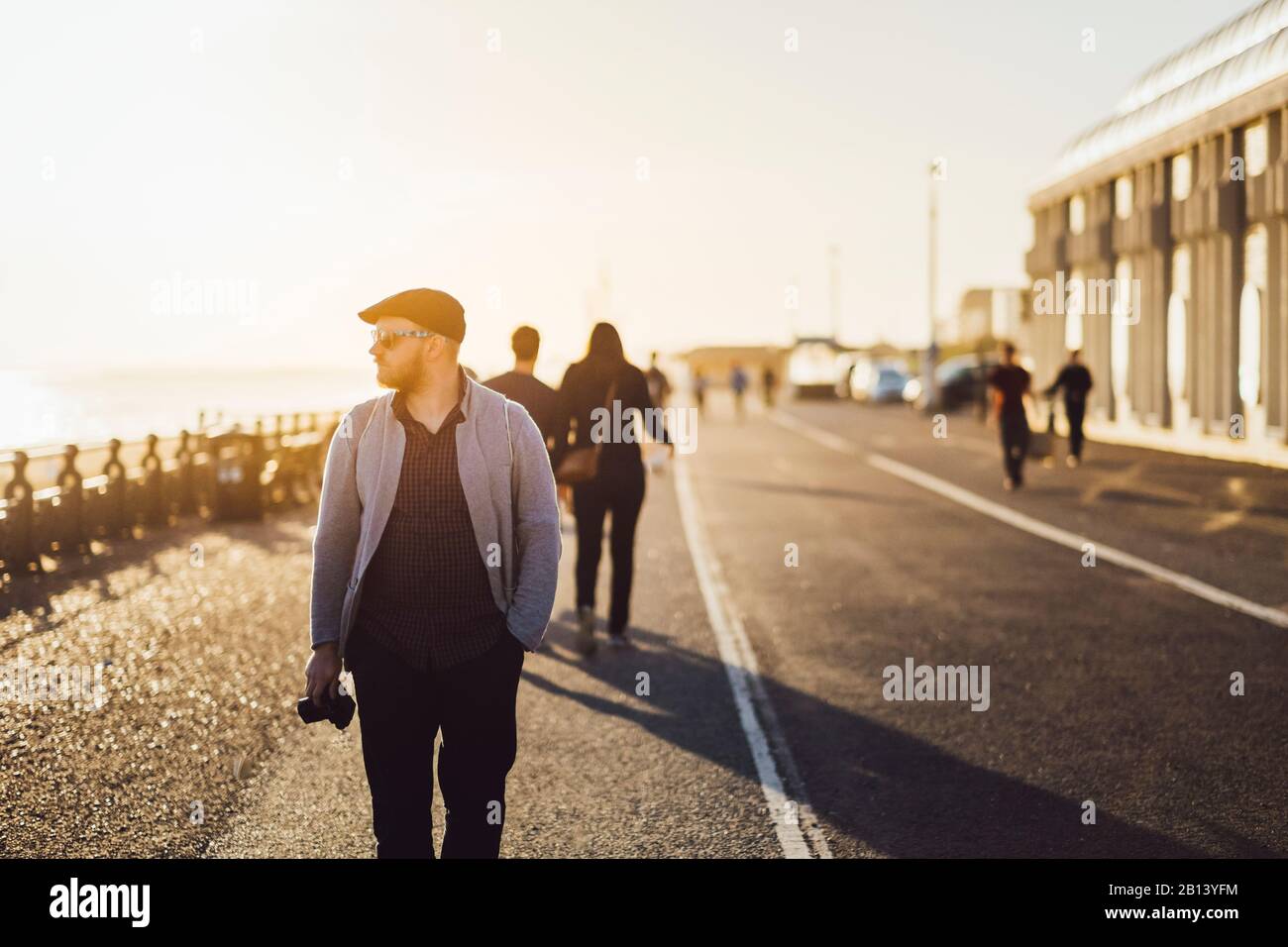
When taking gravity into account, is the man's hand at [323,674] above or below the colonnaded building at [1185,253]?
below

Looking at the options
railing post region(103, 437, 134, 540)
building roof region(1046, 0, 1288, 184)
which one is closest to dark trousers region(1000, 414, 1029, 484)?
railing post region(103, 437, 134, 540)

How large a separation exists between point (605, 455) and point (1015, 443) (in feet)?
41.4

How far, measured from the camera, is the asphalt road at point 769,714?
545cm

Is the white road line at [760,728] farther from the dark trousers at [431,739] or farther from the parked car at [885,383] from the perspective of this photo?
the parked car at [885,383]

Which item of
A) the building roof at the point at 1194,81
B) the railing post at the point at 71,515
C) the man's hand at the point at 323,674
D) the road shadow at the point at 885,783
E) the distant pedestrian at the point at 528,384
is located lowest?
the road shadow at the point at 885,783

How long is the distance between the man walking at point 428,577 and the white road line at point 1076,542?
731 centimetres

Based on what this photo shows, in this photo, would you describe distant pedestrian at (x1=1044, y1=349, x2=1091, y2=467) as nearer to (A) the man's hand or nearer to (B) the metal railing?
(B) the metal railing

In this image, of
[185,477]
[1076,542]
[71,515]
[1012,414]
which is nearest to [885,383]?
[1012,414]

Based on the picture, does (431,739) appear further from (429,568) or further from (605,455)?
(605,455)

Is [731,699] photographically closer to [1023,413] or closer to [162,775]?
[162,775]

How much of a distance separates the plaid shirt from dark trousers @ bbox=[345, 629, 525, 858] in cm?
5

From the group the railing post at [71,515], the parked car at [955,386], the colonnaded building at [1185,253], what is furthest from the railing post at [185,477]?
the parked car at [955,386]

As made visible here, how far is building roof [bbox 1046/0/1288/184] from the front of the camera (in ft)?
104
